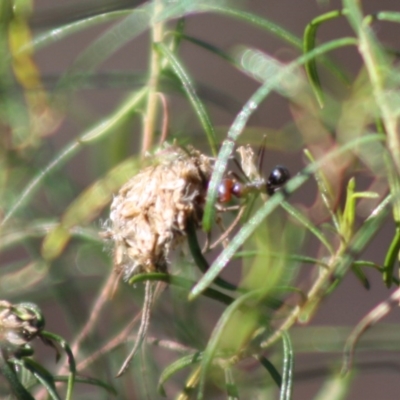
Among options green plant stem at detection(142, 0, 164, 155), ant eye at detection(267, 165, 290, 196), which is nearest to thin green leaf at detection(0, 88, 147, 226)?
green plant stem at detection(142, 0, 164, 155)

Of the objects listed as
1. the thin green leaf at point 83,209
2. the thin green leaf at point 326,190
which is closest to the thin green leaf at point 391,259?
the thin green leaf at point 326,190

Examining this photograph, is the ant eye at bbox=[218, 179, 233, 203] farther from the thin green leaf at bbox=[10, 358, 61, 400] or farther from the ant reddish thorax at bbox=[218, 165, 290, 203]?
the thin green leaf at bbox=[10, 358, 61, 400]

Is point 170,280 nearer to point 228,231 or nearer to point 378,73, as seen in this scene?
point 228,231

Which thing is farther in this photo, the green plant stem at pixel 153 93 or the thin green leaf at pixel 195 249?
the green plant stem at pixel 153 93

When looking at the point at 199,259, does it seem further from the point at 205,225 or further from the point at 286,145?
the point at 286,145

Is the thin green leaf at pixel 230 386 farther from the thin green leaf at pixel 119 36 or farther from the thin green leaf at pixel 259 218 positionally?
the thin green leaf at pixel 119 36

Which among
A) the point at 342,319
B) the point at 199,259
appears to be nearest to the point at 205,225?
the point at 199,259
